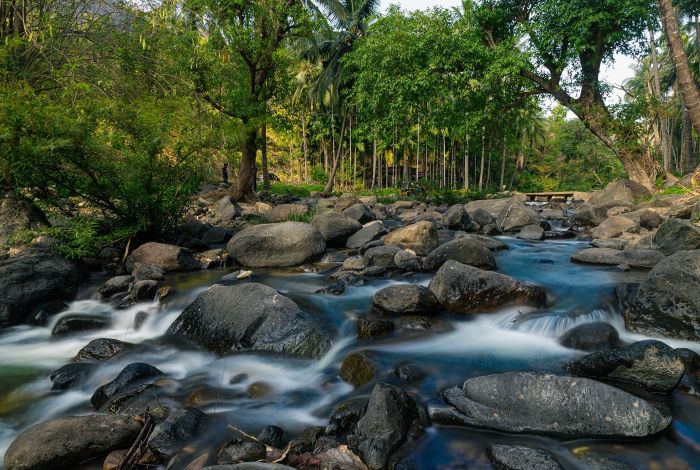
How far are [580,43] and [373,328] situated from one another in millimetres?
15291

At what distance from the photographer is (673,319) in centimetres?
501

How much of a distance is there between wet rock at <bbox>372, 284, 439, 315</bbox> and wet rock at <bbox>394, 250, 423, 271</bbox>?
6.68 ft

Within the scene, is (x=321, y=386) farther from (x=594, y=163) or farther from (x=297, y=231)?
(x=594, y=163)

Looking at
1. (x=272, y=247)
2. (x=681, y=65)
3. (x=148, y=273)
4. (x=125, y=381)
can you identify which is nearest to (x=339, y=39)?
(x=681, y=65)

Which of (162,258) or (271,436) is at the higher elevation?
(162,258)

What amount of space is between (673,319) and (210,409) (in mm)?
4774

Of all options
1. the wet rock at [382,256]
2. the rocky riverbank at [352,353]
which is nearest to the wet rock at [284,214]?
the rocky riverbank at [352,353]

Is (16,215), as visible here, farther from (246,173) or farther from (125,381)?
(246,173)

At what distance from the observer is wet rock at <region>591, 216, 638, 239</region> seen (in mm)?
11179

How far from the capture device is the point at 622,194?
16.5 m

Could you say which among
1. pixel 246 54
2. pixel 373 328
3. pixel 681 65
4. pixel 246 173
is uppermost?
pixel 246 54

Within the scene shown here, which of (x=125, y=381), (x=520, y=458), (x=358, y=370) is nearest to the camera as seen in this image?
Result: (x=520, y=458)

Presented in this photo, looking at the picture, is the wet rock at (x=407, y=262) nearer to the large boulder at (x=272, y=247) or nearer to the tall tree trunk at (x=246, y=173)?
the large boulder at (x=272, y=247)

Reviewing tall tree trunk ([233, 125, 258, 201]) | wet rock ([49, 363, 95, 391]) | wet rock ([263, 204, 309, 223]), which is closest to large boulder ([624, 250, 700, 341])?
wet rock ([49, 363, 95, 391])
